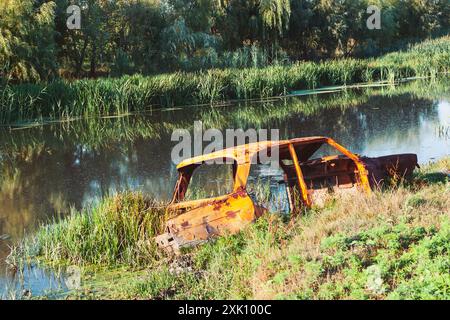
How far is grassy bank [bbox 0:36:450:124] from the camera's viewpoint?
24.2m

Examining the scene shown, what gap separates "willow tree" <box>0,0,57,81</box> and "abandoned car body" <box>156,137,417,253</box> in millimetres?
22286

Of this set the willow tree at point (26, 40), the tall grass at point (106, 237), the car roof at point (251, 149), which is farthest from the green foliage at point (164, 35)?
the car roof at point (251, 149)

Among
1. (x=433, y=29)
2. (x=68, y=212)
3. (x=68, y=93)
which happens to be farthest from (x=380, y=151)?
(x=433, y=29)

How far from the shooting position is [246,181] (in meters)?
7.53

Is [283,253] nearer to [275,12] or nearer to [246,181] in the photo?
[246,181]

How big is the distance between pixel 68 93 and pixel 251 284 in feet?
67.8

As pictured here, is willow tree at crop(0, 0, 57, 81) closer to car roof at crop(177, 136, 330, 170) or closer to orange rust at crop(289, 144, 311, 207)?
car roof at crop(177, 136, 330, 170)

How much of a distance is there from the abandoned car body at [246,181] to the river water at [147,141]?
1621 mm

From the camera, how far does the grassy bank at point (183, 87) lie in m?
24.2

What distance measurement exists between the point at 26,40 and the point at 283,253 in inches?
1081

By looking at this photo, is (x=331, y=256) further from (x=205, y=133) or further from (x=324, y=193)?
(x=205, y=133)

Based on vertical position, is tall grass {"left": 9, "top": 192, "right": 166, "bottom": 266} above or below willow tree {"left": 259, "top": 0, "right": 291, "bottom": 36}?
below

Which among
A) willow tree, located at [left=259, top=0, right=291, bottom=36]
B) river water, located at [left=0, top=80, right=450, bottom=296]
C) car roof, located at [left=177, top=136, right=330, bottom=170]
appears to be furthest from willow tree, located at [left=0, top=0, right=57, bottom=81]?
car roof, located at [left=177, top=136, right=330, bottom=170]

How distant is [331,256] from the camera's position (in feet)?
17.5
